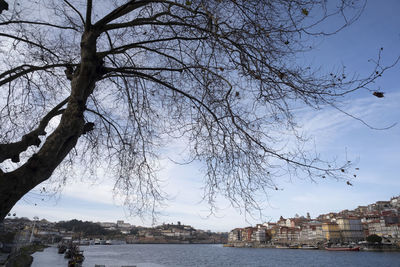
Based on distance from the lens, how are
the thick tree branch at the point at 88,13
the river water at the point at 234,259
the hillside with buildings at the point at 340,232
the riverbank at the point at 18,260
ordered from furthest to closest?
1. the hillside with buildings at the point at 340,232
2. the river water at the point at 234,259
3. the riverbank at the point at 18,260
4. the thick tree branch at the point at 88,13

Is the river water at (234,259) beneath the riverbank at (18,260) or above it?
beneath

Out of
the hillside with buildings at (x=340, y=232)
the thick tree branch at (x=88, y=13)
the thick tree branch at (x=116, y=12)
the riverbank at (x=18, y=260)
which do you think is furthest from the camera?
the hillside with buildings at (x=340, y=232)

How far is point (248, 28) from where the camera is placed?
3219 millimetres

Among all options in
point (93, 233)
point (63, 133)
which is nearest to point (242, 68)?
point (63, 133)

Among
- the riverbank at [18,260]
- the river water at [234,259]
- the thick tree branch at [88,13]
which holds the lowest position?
the river water at [234,259]

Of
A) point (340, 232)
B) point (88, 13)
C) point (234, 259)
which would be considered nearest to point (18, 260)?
point (88, 13)

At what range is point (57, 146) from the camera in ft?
9.09

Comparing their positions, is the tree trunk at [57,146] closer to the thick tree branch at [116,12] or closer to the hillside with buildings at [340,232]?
the thick tree branch at [116,12]

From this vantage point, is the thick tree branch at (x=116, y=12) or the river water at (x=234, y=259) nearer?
the thick tree branch at (x=116, y=12)

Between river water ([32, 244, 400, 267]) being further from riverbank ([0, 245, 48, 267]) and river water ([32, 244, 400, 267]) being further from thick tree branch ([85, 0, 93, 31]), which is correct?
thick tree branch ([85, 0, 93, 31])

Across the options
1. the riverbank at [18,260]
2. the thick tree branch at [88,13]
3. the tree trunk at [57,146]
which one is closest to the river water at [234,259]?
the riverbank at [18,260]

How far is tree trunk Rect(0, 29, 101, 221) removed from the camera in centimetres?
245

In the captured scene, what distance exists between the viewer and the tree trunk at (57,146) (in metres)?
2.45

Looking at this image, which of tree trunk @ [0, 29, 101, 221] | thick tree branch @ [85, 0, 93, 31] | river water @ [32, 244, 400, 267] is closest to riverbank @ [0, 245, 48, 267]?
river water @ [32, 244, 400, 267]
